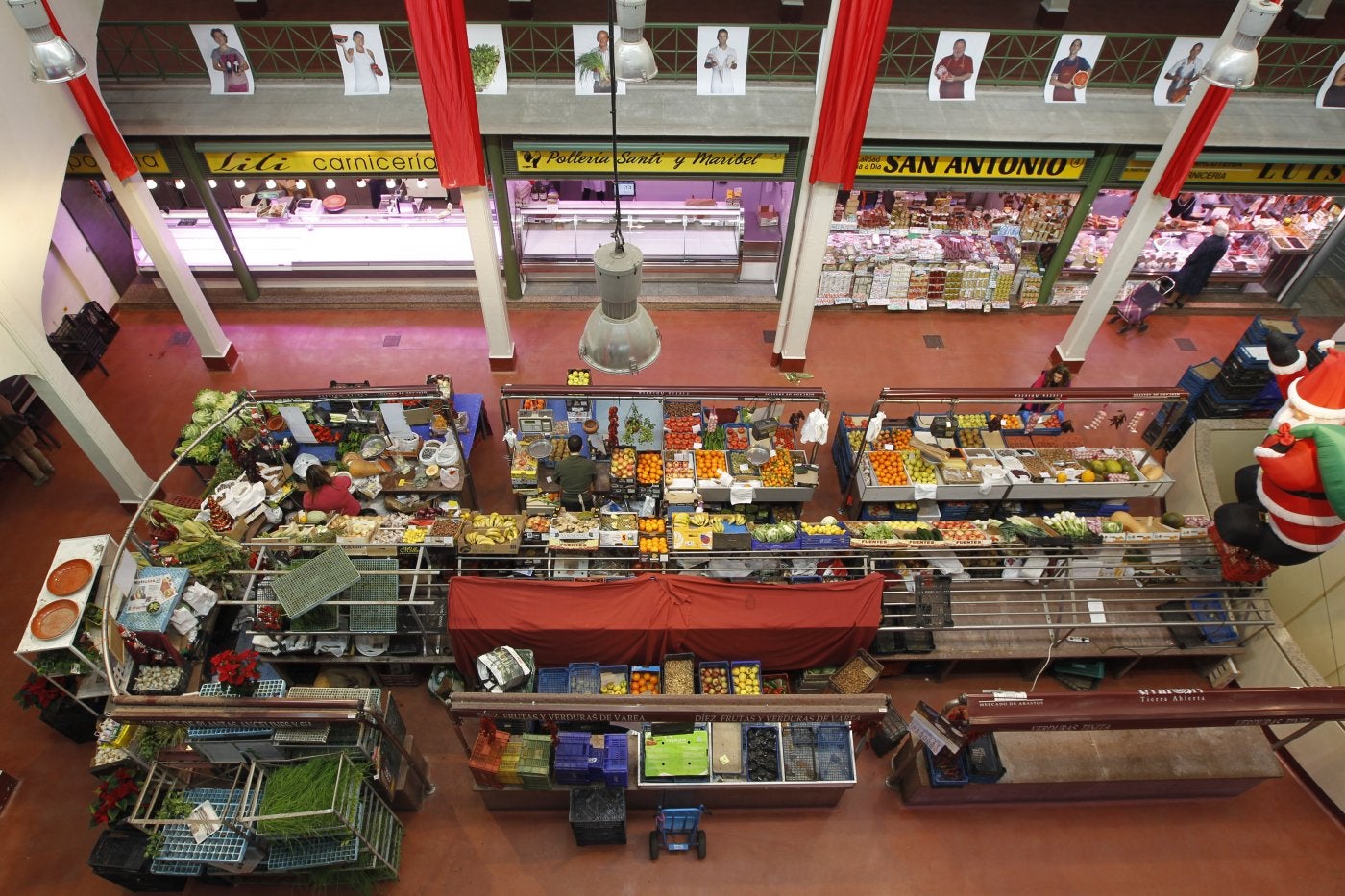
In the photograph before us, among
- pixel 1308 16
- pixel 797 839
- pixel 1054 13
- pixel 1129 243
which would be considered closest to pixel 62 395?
pixel 797 839

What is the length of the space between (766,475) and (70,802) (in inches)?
347

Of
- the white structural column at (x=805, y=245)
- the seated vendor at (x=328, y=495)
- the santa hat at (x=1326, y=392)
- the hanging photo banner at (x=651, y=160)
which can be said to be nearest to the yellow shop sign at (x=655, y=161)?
the hanging photo banner at (x=651, y=160)

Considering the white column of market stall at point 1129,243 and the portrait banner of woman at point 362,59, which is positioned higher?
the portrait banner of woman at point 362,59

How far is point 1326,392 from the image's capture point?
23.0 ft

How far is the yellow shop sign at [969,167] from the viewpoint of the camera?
12594 millimetres

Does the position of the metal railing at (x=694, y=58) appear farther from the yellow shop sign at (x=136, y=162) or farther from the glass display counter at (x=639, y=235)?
the glass display counter at (x=639, y=235)

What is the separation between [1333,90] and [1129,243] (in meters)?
4.05

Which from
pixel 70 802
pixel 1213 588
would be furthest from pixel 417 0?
pixel 1213 588

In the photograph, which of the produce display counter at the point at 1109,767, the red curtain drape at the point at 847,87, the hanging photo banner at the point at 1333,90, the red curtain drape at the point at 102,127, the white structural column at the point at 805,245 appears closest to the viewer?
the produce display counter at the point at 1109,767

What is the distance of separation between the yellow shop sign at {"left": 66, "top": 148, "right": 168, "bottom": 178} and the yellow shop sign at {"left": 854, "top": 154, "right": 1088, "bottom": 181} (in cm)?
1141

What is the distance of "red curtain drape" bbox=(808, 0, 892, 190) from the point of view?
9.23m

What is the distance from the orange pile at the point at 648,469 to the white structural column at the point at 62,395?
704 centimetres

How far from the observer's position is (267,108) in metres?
12.0

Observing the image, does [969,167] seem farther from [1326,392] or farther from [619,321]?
[619,321]
